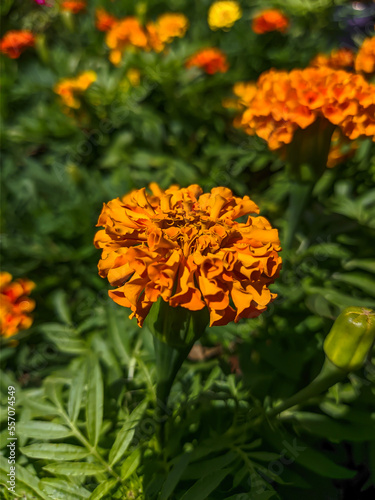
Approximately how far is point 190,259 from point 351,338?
238 mm

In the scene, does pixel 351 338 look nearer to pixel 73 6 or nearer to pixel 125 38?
pixel 125 38

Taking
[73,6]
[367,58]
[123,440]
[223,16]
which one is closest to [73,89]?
[73,6]

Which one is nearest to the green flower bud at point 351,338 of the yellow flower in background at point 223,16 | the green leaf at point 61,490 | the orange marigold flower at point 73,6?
the green leaf at point 61,490

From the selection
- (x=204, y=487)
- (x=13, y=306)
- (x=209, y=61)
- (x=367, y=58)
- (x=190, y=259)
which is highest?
(x=367, y=58)

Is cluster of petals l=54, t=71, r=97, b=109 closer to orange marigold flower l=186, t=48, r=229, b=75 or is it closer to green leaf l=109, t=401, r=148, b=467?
orange marigold flower l=186, t=48, r=229, b=75

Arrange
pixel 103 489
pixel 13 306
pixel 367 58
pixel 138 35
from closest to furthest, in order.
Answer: pixel 103 489 < pixel 367 58 < pixel 13 306 < pixel 138 35

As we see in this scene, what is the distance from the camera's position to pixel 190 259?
542mm

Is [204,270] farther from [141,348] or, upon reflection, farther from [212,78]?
[212,78]

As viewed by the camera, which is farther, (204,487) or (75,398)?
(75,398)

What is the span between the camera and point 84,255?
1303 millimetres

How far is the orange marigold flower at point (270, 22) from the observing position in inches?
A: 72.1

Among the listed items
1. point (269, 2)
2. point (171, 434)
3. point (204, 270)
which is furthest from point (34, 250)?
point (269, 2)

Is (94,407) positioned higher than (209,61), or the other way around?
(209,61)

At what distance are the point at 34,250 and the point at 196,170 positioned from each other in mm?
661
